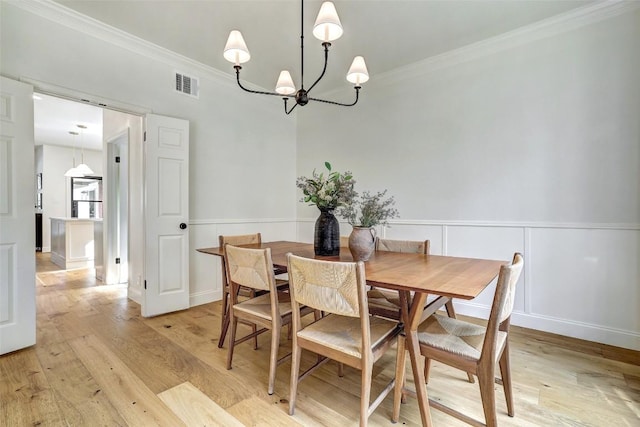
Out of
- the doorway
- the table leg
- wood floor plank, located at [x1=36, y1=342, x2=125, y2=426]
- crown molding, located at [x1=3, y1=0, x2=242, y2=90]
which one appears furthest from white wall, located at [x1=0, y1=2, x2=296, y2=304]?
the table leg

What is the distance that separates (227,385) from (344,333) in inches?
34.2

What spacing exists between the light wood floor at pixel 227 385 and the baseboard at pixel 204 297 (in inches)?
28.3

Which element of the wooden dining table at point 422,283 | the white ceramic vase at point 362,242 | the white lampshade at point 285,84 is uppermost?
Answer: the white lampshade at point 285,84

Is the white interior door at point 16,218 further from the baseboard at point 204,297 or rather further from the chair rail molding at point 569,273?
the chair rail molding at point 569,273

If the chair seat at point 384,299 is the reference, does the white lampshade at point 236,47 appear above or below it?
above

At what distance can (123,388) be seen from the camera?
1.77 m

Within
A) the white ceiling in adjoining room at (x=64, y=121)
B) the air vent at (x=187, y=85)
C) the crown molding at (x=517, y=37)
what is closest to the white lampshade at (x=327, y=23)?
the crown molding at (x=517, y=37)

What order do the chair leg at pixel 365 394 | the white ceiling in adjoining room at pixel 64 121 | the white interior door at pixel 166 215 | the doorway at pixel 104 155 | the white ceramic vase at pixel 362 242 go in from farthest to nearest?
the white ceiling in adjoining room at pixel 64 121, the doorway at pixel 104 155, the white interior door at pixel 166 215, the white ceramic vase at pixel 362 242, the chair leg at pixel 365 394

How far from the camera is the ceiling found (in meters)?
2.44

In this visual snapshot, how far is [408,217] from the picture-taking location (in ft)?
11.0

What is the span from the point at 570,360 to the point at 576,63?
7.72 ft

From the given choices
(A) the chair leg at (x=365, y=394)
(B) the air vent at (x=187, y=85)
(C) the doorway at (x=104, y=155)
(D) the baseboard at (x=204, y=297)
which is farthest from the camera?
(C) the doorway at (x=104, y=155)

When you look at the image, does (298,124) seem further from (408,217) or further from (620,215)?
(620,215)

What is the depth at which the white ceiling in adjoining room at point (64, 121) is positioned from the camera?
4.55 metres
